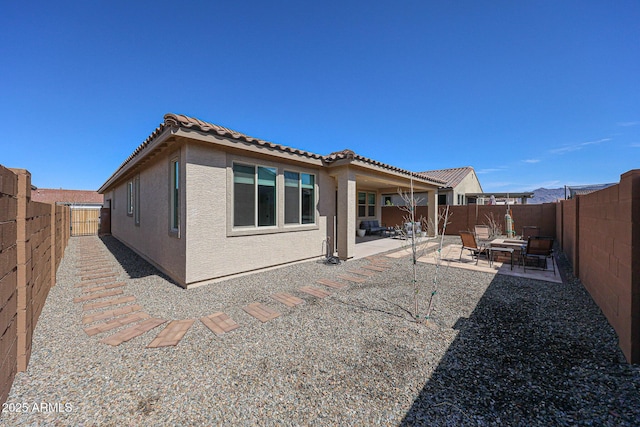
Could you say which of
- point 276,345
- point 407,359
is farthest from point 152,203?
point 407,359

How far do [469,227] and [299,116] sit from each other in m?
13.4

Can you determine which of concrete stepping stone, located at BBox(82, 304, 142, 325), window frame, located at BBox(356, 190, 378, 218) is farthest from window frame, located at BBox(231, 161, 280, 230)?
window frame, located at BBox(356, 190, 378, 218)

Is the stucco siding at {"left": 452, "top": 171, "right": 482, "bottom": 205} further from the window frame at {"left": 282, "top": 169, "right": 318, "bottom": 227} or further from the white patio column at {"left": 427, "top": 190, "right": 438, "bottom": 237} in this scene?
the window frame at {"left": 282, "top": 169, "right": 318, "bottom": 227}

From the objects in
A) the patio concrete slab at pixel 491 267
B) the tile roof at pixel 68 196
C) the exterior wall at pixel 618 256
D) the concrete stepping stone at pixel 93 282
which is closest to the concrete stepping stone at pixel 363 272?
the patio concrete slab at pixel 491 267

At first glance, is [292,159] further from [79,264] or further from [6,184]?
[79,264]

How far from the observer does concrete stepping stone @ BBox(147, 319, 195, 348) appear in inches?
124

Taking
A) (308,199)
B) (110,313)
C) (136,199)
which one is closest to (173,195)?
(110,313)

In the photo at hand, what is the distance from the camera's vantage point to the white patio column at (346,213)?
786 cm

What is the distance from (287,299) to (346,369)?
233cm

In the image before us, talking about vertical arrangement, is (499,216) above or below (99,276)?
above

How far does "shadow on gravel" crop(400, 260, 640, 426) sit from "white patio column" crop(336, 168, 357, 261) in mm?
4452

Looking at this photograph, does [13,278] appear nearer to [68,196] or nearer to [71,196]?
[71,196]

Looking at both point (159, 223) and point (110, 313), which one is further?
point (159, 223)

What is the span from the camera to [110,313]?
161 inches
